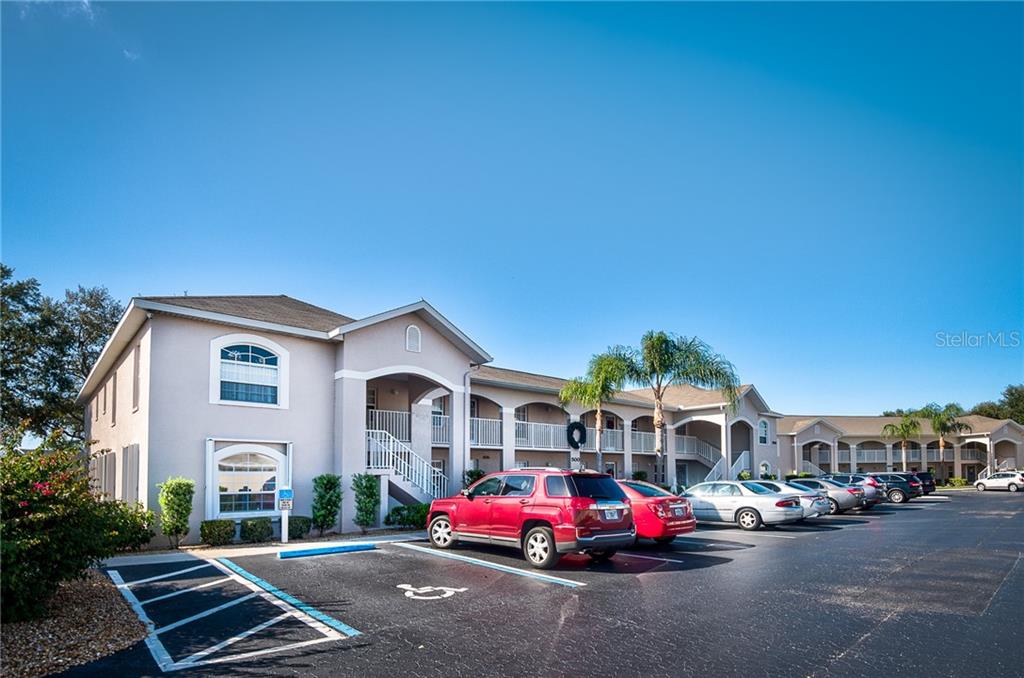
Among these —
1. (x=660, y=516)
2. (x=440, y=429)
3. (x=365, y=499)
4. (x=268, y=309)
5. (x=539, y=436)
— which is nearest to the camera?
(x=660, y=516)

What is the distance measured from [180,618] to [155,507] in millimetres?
8160

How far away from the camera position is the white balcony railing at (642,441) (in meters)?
34.3

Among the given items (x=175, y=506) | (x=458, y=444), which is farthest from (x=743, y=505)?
(x=175, y=506)

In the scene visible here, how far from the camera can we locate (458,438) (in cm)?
2211

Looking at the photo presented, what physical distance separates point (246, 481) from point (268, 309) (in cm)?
499

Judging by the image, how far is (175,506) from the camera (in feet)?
51.3

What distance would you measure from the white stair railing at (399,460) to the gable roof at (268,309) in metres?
3.53

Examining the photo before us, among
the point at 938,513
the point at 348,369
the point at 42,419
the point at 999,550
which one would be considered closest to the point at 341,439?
the point at 348,369

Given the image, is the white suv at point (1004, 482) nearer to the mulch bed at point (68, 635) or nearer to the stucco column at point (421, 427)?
the stucco column at point (421, 427)

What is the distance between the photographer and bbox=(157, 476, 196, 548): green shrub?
1560 centimetres

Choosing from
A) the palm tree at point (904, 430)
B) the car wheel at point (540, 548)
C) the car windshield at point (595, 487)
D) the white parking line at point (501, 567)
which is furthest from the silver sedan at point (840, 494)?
the palm tree at point (904, 430)

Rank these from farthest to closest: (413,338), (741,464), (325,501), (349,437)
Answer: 1. (741,464)
2. (413,338)
3. (349,437)
4. (325,501)

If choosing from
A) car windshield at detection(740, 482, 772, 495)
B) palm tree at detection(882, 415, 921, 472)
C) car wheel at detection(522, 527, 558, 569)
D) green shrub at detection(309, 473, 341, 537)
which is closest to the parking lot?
car wheel at detection(522, 527, 558, 569)

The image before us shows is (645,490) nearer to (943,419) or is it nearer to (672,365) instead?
(672,365)
